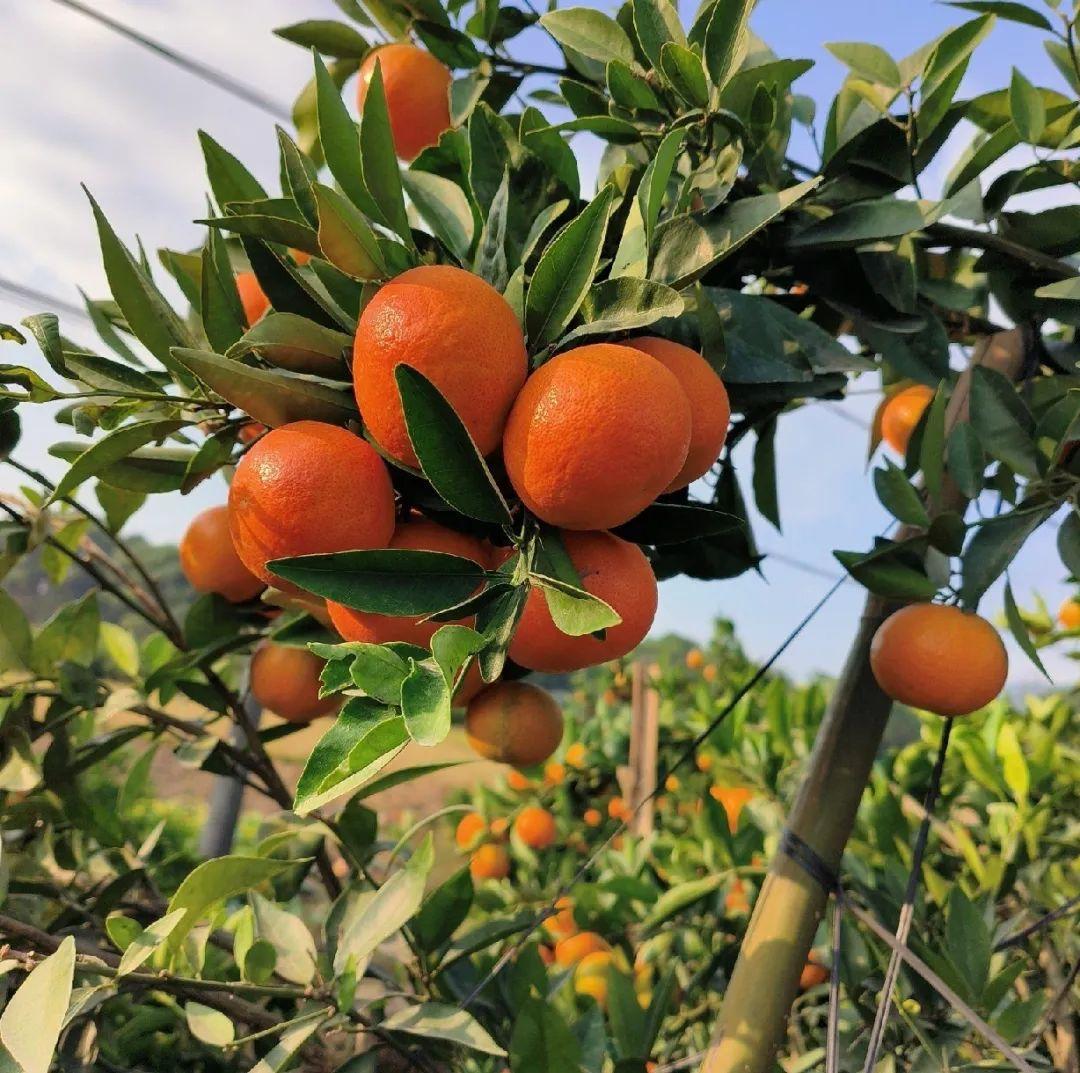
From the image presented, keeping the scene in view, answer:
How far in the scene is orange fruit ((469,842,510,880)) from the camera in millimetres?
1455

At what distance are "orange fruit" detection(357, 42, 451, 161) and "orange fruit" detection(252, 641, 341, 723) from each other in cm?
32

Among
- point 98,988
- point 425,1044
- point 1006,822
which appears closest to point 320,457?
point 98,988

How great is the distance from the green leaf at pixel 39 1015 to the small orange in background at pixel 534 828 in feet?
3.62

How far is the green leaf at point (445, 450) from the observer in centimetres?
30

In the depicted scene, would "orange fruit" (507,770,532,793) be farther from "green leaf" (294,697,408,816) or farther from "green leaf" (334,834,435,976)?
"green leaf" (294,697,408,816)

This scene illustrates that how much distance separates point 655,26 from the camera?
457mm

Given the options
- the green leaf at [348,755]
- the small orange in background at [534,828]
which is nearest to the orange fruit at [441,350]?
the green leaf at [348,755]

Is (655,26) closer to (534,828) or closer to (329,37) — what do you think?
(329,37)

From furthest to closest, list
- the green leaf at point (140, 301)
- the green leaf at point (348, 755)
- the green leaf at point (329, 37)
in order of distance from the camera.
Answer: the green leaf at point (329, 37)
the green leaf at point (140, 301)
the green leaf at point (348, 755)

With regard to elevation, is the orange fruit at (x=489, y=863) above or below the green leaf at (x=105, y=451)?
above

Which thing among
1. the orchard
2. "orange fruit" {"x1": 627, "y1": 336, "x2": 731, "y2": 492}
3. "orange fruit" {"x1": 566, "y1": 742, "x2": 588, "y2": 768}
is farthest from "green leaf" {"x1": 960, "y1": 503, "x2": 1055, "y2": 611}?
"orange fruit" {"x1": 566, "y1": 742, "x2": 588, "y2": 768}

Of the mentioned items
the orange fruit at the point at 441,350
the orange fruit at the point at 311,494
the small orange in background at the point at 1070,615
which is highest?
the small orange in background at the point at 1070,615

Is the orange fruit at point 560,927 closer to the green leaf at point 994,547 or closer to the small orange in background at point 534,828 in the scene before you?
the small orange in background at point 534,828

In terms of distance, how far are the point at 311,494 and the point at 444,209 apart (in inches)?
7.5
